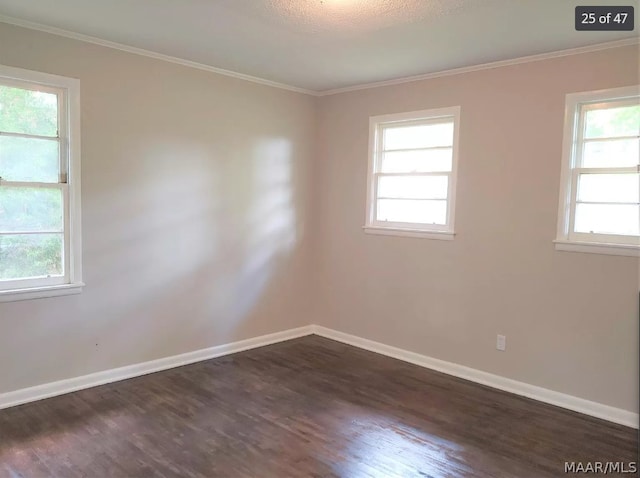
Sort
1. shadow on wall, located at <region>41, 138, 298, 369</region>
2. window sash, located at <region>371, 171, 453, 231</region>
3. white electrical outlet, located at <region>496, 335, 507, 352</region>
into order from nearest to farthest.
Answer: shadow on wall, located at <region>41, 138, 298, 369</region>
white electrical outlet, located at <region>496, 335, 507, 352</region>
window sash, located at <region>371, 171, 453, 231</region>

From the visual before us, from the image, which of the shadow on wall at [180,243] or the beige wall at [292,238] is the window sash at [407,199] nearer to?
the beige wall at [292,238]

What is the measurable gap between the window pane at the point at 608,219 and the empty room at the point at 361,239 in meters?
0.01

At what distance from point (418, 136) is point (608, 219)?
168 centimetres

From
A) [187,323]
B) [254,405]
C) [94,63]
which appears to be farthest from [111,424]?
[94,63]

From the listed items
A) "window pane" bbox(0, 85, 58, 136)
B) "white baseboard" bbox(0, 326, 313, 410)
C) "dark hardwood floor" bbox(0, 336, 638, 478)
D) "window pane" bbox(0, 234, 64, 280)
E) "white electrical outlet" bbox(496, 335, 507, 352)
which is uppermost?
"window pane" bbox(0, 85, 58, 136)

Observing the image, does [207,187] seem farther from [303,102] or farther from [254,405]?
[254,405]

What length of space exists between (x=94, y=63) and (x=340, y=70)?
189 cm

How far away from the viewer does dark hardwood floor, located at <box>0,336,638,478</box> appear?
8.35 feet

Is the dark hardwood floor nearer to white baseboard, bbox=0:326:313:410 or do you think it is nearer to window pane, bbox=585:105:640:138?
white baseboard, bbox=0:326:313:410

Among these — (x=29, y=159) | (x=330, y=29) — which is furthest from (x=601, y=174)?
(x=29, y=159)

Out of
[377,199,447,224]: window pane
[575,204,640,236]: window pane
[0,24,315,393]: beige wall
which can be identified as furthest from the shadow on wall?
[575,204,640,236]: window pane

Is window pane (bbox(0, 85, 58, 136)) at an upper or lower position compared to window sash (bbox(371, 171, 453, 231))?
upper

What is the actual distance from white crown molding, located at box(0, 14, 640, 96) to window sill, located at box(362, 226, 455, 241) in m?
1.31

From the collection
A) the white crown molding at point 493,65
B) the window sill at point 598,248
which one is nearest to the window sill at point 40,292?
the white crown molding at point 493,65
